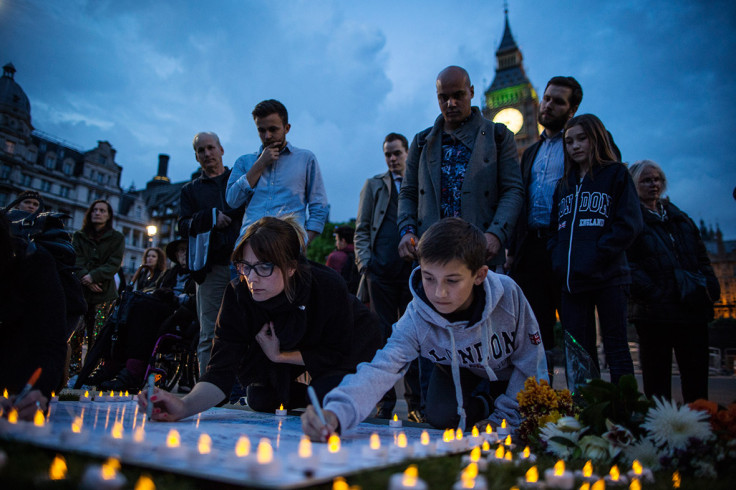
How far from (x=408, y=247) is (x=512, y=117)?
73.9 meters

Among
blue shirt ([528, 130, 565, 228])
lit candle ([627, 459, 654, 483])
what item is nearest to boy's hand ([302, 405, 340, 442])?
lit candle ([627, 459, 654, 483])

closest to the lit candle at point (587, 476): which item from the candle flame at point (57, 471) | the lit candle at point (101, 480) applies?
the lit candle at point (101, 480)

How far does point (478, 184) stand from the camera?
3.95 meters

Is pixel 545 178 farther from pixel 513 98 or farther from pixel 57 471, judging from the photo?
pixel 513 98

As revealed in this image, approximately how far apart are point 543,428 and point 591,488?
2.08ft

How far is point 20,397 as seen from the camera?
1942 mm

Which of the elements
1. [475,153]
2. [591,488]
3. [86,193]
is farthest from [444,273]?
[86,193]

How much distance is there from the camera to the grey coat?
12.6ft

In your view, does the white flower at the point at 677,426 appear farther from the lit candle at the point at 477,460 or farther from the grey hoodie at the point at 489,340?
the grey hoodie at the point at 489,340

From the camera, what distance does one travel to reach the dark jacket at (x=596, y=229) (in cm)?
331

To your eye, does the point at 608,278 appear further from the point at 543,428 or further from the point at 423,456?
the point at 423,456

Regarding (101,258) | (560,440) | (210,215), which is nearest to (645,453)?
(560,440)

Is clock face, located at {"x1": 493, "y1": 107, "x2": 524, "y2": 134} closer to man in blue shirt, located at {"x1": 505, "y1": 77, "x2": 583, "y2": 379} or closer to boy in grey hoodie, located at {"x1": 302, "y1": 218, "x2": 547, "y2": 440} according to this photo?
man in blue shirt, located at {"x1": 505, "y1": 77, "x2": 583, "y2": 379}

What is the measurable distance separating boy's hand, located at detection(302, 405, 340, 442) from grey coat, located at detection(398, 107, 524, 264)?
6.88ft
